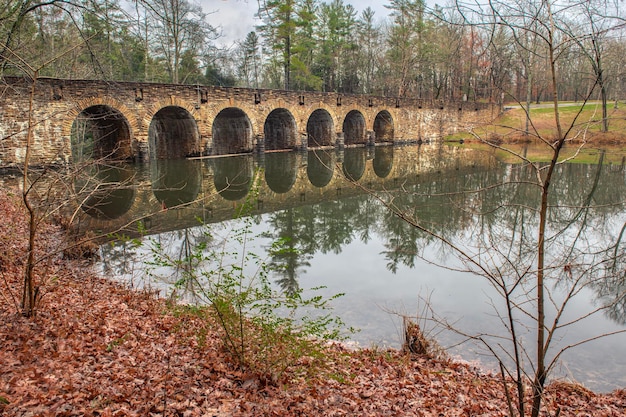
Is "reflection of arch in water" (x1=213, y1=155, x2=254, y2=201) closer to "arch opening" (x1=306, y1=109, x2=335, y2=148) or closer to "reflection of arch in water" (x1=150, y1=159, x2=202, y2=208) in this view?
"reflection of arch in water" (x1=150, y1=159, x2=202, y2=208)

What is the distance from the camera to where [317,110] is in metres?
30.3

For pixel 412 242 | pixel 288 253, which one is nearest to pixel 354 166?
pixel 412 242

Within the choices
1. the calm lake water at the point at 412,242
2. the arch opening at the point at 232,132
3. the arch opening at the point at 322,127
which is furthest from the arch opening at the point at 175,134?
the arch opening at the point at 322,127

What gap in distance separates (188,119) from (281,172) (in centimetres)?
768

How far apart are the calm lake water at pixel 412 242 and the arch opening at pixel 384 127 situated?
16.5m

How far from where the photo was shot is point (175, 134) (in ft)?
78.0

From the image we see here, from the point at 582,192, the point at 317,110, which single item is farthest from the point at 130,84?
the point at 582,192

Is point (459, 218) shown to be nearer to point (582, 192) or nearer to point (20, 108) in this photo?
point (582, 192)

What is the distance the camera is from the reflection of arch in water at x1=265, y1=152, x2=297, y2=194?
14.8 m

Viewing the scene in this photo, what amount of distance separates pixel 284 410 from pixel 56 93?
58.8ft

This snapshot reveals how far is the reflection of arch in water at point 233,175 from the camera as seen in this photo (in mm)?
13536

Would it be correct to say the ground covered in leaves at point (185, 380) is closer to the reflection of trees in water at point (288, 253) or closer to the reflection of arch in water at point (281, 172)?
the reflection of trees in water at point (288, 253)

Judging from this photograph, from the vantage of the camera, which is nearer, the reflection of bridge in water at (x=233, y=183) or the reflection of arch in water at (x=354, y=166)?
the reflection of bridge in water at (x=233, y=183)

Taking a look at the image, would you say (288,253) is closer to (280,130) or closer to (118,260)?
(118,260)
